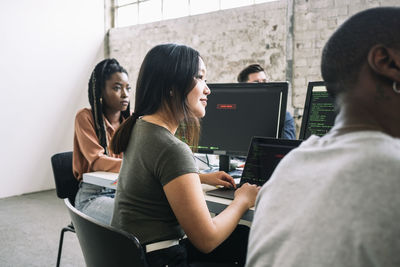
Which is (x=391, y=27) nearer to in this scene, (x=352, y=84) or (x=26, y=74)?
(x=352, y=84)

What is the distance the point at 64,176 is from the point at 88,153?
0.21 meters

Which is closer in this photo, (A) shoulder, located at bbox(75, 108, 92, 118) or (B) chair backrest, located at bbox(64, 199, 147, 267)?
(B) chair backrest, located at bbox(64, 199, 147, 267)

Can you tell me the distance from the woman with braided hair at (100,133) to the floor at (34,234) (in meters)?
0.83

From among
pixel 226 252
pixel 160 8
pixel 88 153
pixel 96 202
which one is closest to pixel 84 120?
pixel 88 153

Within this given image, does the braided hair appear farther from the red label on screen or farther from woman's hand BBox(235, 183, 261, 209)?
woman's hand BBox(235, 183, 261, 209)

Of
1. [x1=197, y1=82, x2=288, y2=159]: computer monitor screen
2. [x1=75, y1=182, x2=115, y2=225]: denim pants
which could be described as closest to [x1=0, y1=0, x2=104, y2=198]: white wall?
[x1=75, y1=182, x2=115, y2=225]: denim pants

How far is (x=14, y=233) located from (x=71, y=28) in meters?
2.89

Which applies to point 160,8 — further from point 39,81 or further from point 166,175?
point 166,175

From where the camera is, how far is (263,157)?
1.36 meters

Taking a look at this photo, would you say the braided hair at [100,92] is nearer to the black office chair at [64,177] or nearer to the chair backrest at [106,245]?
the black office chair at [64,177]

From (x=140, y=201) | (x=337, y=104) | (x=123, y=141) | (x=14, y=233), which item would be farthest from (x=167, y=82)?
(x=14, y=233)

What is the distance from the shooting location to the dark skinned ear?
51 centimetres

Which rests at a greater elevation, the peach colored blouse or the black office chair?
the peach colored blouse

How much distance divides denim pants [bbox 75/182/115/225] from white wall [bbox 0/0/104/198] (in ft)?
9.32
